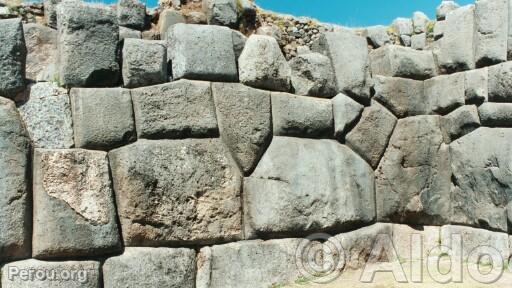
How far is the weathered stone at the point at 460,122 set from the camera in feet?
18.5

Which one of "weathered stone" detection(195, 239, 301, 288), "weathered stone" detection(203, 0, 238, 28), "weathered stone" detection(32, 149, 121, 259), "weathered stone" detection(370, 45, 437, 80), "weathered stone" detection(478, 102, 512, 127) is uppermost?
"weathered stone" detection(203, 0, 238, 28)

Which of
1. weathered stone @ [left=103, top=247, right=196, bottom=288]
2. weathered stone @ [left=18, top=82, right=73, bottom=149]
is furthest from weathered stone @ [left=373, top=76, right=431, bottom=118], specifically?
weathered stone @ [left=18, top=82, right=73, bottom=149]

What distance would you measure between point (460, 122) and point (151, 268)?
334 cm

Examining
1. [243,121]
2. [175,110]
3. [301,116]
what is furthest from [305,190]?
[175,110]

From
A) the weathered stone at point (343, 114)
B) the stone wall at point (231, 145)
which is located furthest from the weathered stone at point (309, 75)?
the weathered stone at point (343, 114)

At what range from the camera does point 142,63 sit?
4.46 m

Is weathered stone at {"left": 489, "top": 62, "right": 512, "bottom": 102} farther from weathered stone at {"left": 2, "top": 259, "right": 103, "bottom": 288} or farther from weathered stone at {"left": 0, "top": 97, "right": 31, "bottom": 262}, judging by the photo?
weathered stone at {"left": 0, "top": 97, "right": 31, "bottom": 262}

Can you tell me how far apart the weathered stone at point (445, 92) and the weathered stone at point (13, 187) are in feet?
13.0

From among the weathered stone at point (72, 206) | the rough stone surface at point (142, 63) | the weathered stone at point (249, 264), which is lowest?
the weathered stone at point (249, 264)

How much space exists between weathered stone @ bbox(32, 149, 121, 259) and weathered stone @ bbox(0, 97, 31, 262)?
71mm

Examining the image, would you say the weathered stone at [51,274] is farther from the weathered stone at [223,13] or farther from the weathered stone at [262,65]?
the weathered stone at [223,13]

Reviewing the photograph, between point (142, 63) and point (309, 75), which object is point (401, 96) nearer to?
point (309, 75)

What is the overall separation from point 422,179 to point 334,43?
1614 millimetres

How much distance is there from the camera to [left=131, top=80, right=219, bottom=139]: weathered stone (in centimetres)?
443
